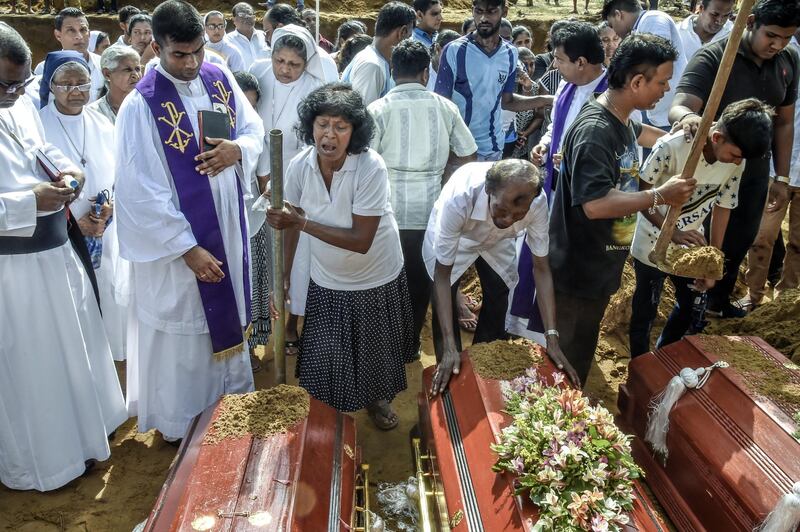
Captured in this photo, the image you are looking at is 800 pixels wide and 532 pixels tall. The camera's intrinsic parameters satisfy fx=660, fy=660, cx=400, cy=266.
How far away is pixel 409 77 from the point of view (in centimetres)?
418

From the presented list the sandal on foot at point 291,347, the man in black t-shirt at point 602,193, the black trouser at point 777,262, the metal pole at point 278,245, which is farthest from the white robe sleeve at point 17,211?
the black trouser at point 777,262

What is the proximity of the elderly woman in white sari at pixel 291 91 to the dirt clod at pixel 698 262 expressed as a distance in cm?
244

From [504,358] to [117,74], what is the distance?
9.86ft

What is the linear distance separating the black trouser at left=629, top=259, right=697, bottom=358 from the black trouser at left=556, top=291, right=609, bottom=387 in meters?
0.34

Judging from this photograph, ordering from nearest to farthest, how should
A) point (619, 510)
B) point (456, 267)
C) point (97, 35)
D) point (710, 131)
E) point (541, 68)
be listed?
point (619, 510)
point (710, 131)
point (456, 267)
point (541, 68)
point (97, 35)

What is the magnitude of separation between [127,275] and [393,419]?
181 centimetres

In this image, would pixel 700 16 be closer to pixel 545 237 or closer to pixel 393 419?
pixel 545 237

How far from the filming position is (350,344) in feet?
12.0

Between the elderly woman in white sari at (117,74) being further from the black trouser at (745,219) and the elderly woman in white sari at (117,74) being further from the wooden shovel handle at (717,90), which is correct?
the black trouser at (745,219)

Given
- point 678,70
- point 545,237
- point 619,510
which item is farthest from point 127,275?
point 678,70

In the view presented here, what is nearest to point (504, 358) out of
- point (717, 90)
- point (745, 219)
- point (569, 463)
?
point (569, 463)

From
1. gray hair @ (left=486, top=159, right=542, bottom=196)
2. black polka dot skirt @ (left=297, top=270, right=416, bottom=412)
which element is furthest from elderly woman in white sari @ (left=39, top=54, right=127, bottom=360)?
gray hair @ (left=486, top=159, right=542, bottom=196)

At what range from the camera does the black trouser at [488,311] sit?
390cm

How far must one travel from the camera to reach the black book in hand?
3.35m
